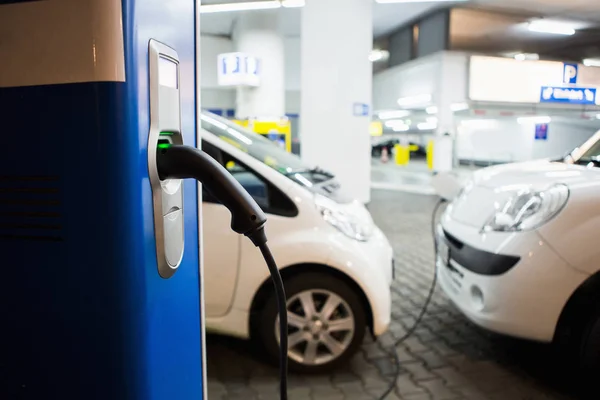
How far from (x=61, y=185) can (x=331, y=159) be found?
29.1 ft

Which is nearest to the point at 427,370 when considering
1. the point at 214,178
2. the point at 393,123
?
the point at 214,178

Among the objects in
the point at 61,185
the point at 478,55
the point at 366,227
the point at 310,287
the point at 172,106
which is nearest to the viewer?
the point at 61,185

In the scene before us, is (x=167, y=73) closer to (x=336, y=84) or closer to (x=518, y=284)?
(x=518, y=284)

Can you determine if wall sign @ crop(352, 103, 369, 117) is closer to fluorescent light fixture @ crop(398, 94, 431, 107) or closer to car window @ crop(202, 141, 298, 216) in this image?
fluorescent light fixture @ crop(398, 94, 431, 107)

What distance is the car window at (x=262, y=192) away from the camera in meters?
2.96

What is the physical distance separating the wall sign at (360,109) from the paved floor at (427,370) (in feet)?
20.4

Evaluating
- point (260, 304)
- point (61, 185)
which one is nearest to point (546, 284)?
point (260, 304)

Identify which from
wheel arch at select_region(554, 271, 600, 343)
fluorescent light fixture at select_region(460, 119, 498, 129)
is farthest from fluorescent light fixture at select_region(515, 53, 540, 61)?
wheel arch at select_region(554, 271, 600, 343)

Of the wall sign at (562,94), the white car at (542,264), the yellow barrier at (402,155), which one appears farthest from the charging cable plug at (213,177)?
the yellow barrier at (402,155)

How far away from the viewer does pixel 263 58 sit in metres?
12.9

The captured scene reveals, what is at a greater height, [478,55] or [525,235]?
[478,55]

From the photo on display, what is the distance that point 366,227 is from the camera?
3.28m

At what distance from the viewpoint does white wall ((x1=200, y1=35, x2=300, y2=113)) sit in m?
16.3

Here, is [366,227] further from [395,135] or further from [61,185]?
[395,135]
